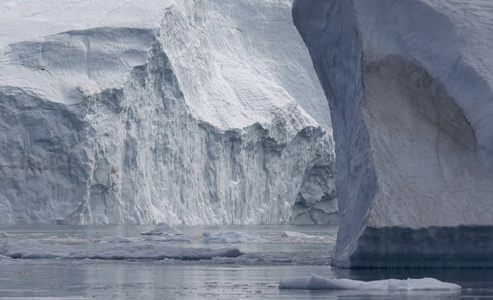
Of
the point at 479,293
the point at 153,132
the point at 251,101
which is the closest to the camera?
the point at 479,293

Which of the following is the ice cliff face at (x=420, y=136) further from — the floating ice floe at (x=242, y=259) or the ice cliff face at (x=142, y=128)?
the ice cliff face at (x=142, y=128)

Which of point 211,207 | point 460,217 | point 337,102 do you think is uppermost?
point 337,102

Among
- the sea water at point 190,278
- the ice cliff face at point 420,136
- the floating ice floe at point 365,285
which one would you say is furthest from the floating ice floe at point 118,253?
the floating ice floe at point 365,285

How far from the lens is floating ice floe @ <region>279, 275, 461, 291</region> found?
634 centimetres

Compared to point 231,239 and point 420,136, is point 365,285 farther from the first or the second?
point 231,239

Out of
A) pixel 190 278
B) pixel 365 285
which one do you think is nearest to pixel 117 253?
→ pixel 190 278

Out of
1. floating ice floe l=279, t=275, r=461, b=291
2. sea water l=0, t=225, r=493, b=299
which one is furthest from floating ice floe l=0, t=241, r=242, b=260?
floating ice floe l=279, t=275, r=461, b=291

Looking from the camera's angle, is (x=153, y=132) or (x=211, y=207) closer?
(x=153, y=132)

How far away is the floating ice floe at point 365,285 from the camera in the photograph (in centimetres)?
634

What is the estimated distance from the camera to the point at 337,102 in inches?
406

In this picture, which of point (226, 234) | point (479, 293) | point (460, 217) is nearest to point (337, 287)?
point (479, 293)

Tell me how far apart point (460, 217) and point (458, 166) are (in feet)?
1.71

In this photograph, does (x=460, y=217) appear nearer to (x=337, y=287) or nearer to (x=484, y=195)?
(x=484, y=195)

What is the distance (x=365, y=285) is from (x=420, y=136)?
267 centimetres
